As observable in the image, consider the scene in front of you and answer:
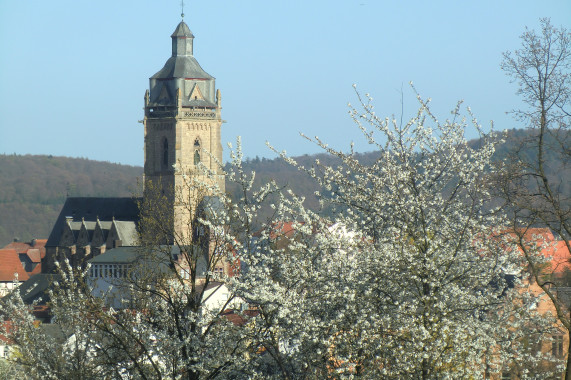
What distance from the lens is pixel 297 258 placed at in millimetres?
14688

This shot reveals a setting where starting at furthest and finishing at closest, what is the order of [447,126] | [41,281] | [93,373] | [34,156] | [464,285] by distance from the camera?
[34,156] → [41,281] → [93,373] → [447,126] → [464,285]

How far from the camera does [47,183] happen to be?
16662 cm

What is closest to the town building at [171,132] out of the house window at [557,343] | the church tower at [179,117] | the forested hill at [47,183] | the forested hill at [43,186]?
the church tower at [179,117]

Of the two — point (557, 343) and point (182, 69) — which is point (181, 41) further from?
point (557, 343)

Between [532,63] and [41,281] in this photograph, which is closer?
[532,63]

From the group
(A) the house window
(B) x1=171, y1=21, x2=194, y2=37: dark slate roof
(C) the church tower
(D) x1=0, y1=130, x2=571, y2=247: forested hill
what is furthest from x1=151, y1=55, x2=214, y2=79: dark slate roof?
(D) x1=0, y1=130, x2=571, y2=247: forested hill

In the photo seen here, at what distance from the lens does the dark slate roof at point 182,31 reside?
79356 millimetres

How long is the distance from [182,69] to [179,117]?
3.97 m

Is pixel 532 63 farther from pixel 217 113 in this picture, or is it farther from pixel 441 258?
pixel 217 113

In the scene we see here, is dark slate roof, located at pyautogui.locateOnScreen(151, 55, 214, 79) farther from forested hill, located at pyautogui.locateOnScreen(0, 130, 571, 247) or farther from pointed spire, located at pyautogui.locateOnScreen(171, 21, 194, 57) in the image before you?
forested hill, located at pyautogui.locateOnScreen(0, 130, 571, 247)

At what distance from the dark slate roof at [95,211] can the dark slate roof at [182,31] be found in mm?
13044

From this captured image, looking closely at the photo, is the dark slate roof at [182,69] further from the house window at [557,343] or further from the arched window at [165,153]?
the house window at [557,343]

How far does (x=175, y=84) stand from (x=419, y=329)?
6539cm

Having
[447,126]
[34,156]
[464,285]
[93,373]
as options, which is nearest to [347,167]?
[447,126]
